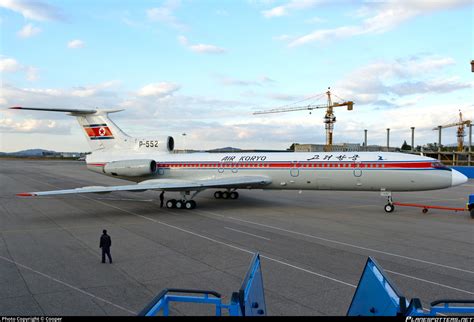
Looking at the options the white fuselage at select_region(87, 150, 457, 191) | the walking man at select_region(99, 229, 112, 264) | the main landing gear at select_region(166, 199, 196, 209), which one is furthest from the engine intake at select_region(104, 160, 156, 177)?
the walking man at select_region(99, 229, 112, 264)

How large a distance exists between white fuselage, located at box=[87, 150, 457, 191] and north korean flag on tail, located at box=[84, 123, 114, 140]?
1.08 metres

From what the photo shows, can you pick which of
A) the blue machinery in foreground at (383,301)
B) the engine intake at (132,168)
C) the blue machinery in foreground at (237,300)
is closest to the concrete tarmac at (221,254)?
the blue machinery in foreground at (383,301)

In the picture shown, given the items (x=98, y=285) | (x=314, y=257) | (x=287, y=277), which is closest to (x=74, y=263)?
(x=98, y=285)

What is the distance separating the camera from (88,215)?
18.9 m

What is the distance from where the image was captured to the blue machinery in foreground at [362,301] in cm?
390

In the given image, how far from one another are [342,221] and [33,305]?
13.1 meters

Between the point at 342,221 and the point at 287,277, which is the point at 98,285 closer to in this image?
the point at 287,277

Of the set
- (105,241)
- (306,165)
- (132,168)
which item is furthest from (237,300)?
(132,168)

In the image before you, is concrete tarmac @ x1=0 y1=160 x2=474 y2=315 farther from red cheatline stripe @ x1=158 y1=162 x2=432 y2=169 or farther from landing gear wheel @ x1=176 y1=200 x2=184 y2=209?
red cheatline stripe @ x1=158 y1=162 x2=432 y2=169

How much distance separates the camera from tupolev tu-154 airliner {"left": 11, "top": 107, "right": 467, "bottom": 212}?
61.5ft

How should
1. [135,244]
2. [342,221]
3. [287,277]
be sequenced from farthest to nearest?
1. [342,221]
2. [135,244]
3. [287,277]

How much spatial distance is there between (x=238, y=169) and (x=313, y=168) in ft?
15.5

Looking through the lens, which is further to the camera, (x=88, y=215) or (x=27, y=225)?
(x=88, y=215)

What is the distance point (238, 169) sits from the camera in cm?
2280
